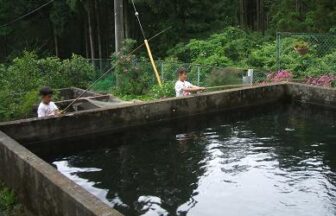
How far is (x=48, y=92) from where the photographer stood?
9.23 meters

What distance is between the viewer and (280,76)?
15.8 m

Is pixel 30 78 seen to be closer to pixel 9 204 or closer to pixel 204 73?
pixel 204 73

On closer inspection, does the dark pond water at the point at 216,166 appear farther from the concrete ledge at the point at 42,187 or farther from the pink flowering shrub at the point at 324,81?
the pink flowering shrub at the point at 324,81

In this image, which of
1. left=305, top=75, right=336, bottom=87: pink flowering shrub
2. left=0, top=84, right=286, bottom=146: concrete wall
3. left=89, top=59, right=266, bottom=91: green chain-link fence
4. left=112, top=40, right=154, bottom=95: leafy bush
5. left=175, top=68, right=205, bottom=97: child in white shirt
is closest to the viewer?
left=0, top=84, right=286, bottom=146: concrete wall

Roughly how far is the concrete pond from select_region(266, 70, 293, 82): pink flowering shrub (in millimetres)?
2462

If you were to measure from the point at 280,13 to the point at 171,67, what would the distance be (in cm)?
1556

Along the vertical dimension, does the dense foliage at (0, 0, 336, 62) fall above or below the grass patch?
above

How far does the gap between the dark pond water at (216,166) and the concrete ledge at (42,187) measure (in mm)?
1090

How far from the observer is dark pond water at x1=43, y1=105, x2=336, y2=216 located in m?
6.59

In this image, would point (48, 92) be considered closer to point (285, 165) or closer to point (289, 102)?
point (285, 165)

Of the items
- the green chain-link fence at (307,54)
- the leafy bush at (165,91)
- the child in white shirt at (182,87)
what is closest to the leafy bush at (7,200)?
the child in white shirt at (182,87)

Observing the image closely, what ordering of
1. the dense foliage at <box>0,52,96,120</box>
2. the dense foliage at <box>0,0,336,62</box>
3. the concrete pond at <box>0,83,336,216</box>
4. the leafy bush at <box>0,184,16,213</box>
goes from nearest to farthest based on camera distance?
the concrete pond at <box>0,83,336,216</box>
the leafy bush at <box>0,184,16,213</box>
the dense foliage at <box>0,52,96,120</box>
the dense foliage at <box>0,0,336,62</box>

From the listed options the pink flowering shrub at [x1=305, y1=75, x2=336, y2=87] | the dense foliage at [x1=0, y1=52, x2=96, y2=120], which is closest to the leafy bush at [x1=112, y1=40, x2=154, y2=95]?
the dense foliage at [x1=0, y1=52, x2=96, y2=120]

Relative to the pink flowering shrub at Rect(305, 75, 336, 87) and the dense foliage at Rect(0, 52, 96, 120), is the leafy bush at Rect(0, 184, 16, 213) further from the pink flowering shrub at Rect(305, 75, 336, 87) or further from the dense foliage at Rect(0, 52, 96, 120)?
the pink flowering shrub at Rect(305, 75, 336, 87)
